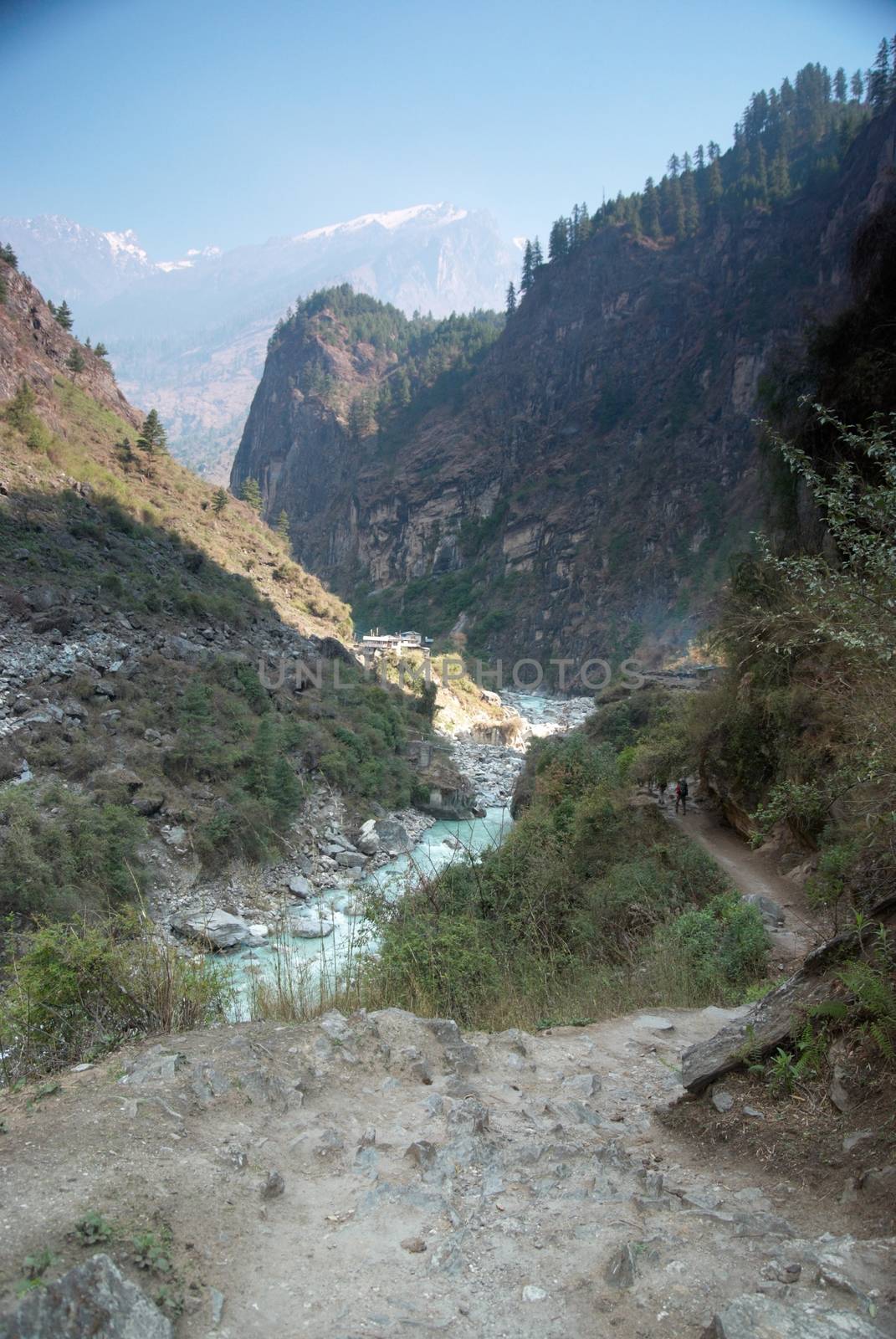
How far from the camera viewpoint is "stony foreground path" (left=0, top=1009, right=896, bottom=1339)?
2039 mm

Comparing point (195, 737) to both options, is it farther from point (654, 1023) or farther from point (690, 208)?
point (690, 208)

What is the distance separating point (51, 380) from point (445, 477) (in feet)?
210

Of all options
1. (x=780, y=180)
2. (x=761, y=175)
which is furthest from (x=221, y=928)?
(x=761, y=175)

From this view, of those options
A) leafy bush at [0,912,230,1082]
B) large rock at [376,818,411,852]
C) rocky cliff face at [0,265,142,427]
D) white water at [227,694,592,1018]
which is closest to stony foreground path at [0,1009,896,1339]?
leafy bush at [0,912,230,1082]

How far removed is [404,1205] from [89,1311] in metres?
1.16

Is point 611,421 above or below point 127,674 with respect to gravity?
above

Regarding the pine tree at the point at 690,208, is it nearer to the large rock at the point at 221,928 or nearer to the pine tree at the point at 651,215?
the pine tree at the point at 651,215

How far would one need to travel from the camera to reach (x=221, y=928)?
1542 cm

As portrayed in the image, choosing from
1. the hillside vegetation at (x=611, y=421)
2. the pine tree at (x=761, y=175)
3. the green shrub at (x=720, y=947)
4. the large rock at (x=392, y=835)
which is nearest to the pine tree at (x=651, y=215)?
the hillside vegetation at (x=611, y=421)

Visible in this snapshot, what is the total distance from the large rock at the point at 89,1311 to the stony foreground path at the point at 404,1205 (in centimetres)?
10

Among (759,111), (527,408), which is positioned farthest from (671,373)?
(759,111)

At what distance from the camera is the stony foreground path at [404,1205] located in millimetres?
2039

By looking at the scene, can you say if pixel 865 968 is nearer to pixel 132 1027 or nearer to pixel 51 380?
pixel 132 1027

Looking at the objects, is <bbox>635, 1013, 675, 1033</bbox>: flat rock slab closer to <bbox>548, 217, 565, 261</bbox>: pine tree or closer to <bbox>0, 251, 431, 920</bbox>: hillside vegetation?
<bbox>0, 251, 431, 920</bbox>: hillside vegetation
